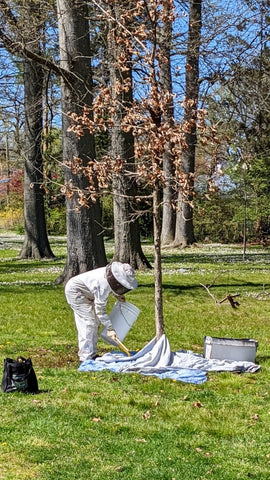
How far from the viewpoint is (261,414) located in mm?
6582

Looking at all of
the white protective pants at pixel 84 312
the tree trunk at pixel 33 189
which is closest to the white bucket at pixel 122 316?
the white protective pants at pixel 84 312

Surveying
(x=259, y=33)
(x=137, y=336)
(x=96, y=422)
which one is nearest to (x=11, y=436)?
(x=96, y=422)

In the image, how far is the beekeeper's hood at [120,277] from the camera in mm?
8023

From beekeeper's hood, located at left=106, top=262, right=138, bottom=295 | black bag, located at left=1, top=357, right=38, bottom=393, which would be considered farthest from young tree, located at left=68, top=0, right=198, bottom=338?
black bag, located at left=1, top=357, right=38, bottom=393

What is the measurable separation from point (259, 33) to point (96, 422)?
593 inches

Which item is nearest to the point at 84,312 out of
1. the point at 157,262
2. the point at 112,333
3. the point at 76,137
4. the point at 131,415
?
the point at 112,333

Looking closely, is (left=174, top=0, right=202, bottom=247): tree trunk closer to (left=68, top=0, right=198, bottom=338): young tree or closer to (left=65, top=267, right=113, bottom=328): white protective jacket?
(left=68, top=0, right=198, bottom=338): young tree

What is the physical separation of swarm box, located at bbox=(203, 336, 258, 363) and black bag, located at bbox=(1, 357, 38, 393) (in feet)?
9.04

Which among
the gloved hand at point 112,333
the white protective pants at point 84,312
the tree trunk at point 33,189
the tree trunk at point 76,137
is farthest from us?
the tree trunk at point 33,189

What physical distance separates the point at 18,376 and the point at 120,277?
184cm

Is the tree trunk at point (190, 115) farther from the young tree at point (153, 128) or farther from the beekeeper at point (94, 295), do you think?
the beekeeper at point (94, 295)

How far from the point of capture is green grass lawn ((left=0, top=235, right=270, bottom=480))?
5035 mm

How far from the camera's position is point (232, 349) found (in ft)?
28.5

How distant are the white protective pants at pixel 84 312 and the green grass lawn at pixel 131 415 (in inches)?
15.5
